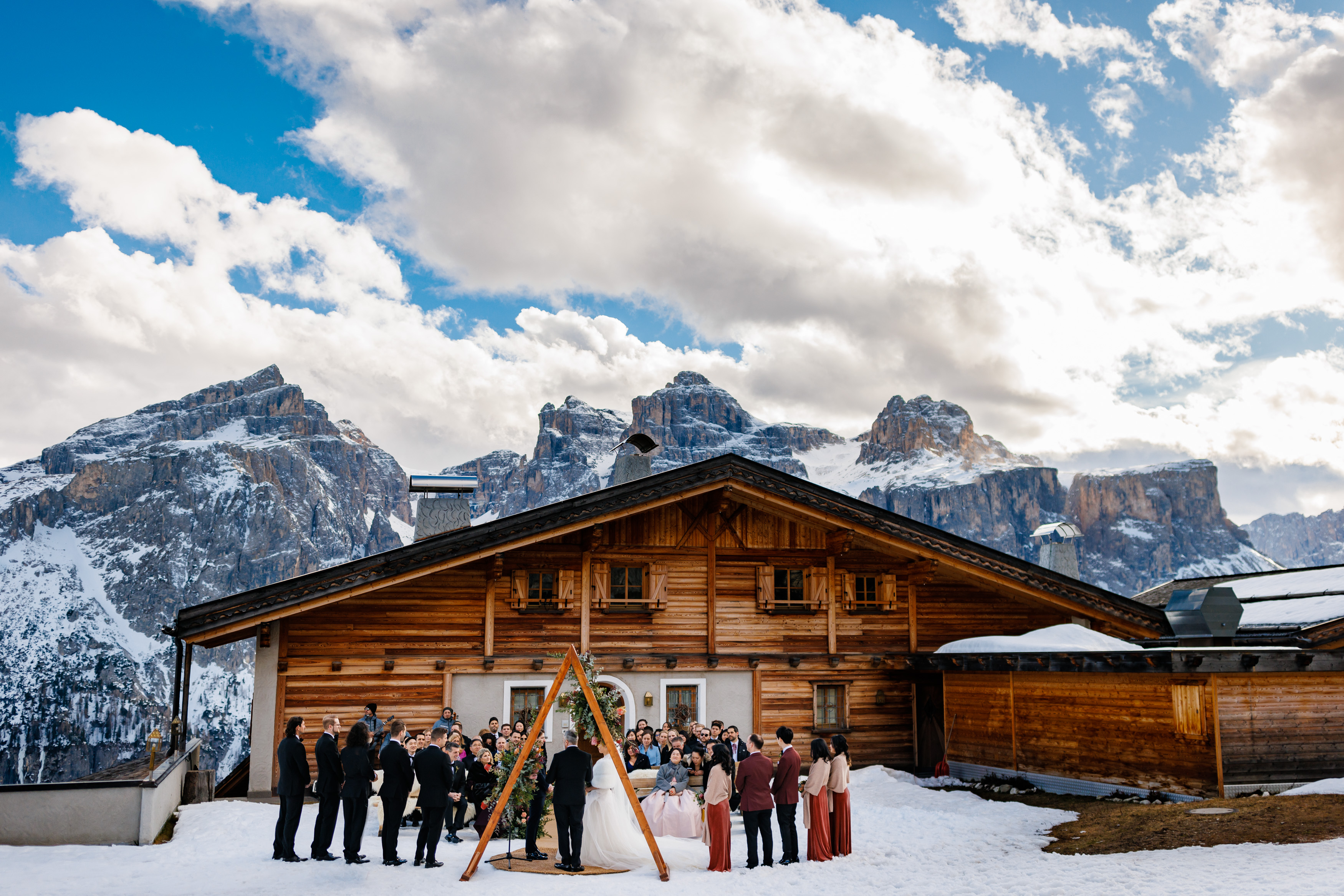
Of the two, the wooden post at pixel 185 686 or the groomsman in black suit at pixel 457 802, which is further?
the wooden post at pixel 185 686

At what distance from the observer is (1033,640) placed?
19.4 metres

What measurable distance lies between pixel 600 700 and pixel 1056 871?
7.00 m

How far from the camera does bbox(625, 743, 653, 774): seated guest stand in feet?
45.5

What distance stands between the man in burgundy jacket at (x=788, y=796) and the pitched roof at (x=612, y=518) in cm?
725

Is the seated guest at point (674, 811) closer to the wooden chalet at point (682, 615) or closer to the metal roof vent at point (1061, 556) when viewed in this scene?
the wooden chalet at point (682, 615)

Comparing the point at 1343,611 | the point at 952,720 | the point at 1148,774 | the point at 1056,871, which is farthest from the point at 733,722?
the point at 1343,611

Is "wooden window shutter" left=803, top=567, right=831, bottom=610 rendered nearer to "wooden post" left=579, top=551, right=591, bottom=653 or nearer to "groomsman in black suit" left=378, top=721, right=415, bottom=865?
"wooden post" left=579, top=551, right=591, bottom=653

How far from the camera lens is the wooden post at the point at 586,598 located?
18531 millimetres

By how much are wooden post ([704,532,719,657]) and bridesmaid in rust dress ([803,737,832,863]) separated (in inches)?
303

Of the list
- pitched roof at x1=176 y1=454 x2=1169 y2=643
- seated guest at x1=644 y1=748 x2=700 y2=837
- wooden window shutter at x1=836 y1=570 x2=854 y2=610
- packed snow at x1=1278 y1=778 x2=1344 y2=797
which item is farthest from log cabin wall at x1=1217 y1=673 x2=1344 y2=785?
seated guest at x1=644 y1=748 x2=700 y2=837

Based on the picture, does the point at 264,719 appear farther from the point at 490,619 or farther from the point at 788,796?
the point at 788,796

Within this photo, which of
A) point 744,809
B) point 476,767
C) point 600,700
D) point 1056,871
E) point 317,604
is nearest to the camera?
point 1056,871

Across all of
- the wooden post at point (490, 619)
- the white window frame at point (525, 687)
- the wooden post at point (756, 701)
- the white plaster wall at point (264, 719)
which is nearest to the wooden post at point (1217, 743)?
the wooden post at point (756, 701)

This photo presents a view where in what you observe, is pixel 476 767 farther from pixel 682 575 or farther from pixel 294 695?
pixel 682 575
